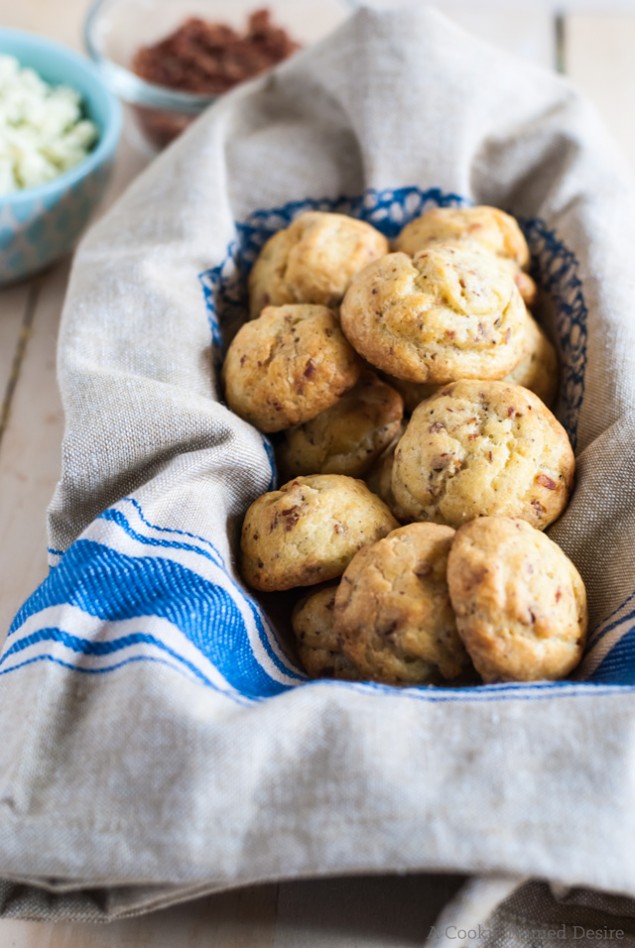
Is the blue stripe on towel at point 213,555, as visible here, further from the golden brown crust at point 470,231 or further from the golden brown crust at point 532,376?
the golden brown crust at point 470,231

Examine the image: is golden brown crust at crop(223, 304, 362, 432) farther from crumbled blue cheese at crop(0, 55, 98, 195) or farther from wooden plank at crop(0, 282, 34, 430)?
crumbled blue cheese at crop(0, 55, 98, 195)

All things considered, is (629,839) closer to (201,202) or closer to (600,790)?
(600,790)

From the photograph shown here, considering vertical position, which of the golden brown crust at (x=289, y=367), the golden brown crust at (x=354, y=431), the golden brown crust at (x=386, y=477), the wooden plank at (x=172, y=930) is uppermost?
the golden brown crust at (x=289, y=367)

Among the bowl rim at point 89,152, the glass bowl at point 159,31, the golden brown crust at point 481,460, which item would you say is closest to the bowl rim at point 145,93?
the glass bowl at point 159,31

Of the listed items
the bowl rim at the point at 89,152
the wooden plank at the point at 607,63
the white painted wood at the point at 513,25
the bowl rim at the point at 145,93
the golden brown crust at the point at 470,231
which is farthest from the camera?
the white painted wood at the point at 513,25

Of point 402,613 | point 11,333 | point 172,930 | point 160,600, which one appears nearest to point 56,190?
point 11,333

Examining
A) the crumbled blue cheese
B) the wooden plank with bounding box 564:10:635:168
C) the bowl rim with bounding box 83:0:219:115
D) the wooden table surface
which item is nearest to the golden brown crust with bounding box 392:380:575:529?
the wooden table surface
